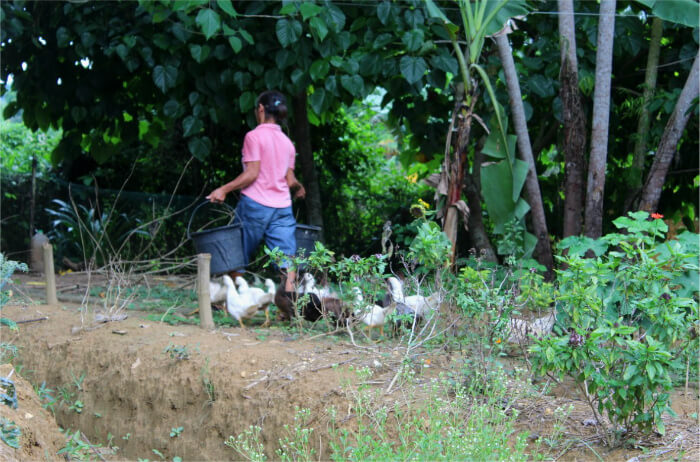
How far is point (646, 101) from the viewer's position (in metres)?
6.68

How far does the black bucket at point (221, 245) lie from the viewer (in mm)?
5516

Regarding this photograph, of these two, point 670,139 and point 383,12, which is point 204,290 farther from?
point 670,139

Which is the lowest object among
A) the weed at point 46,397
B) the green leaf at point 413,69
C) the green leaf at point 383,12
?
the weed at point 46,397

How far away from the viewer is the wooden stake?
6.02 meters

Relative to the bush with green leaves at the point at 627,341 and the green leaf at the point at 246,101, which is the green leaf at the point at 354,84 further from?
Result: the bush with green leaves at the point at 627,341

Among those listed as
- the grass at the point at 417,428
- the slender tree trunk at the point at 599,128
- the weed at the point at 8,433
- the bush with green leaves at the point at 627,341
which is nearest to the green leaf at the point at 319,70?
the slender tree trunk at the point at 599,128

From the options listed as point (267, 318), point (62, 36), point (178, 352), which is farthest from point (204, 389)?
point (62, 36)

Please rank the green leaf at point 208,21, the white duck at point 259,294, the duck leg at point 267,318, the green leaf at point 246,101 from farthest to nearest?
the green leaf at point 246,101 < the green leaf at point 208,21 < the duck leg at point 267,318 < the white duck at point 259,294

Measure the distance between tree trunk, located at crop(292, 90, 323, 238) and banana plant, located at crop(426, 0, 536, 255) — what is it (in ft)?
9.32

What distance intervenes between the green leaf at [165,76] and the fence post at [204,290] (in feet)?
7.76

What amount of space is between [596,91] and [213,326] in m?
3.97

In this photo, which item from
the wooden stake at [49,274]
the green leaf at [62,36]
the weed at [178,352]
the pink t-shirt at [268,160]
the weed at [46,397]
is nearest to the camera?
the weed at [178,352]

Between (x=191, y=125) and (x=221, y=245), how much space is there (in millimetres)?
2058

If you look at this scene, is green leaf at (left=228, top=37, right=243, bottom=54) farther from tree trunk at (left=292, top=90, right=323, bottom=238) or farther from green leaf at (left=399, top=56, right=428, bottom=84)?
tree trunk at (left=292, top=90, right=323, bottom=238)
